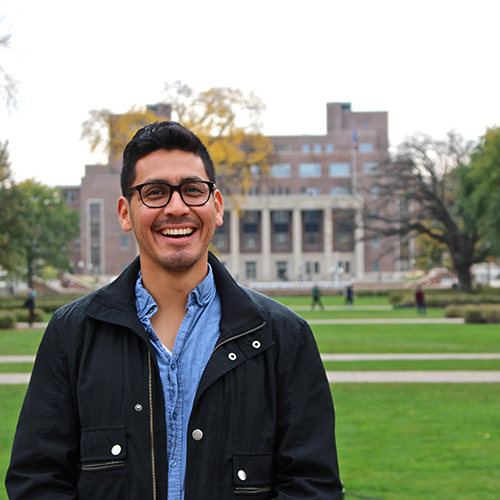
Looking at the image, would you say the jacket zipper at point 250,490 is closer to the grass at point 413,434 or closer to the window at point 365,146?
the grass at point 413,434

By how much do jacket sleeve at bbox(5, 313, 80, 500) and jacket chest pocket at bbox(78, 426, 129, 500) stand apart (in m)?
0.08

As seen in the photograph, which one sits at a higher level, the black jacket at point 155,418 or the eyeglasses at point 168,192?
the eyeglasses at point 168,192

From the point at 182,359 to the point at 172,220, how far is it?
0.56m

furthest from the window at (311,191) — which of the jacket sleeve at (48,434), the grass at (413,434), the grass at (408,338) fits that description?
the jacket sleeve at (48,434)

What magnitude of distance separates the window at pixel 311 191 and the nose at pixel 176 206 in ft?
317

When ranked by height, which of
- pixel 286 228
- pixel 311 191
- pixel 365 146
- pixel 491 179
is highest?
pixel 365 146

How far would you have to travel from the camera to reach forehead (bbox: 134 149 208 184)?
2713 millimetres

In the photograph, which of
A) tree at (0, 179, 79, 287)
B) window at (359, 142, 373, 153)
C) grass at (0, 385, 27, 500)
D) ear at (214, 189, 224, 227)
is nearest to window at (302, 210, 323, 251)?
window at (359, 142, 373, 153)

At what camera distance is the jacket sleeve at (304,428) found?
99.0 inches

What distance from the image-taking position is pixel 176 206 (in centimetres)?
269

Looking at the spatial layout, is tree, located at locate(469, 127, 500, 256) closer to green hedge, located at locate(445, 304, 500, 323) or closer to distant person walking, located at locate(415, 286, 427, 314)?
distant person walking, located at locate(415, 286, 427, 314)

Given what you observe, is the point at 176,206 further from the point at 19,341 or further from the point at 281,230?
the point at 281,230

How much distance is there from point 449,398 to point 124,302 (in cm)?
993

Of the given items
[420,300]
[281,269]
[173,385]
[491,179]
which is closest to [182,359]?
[173,385]
